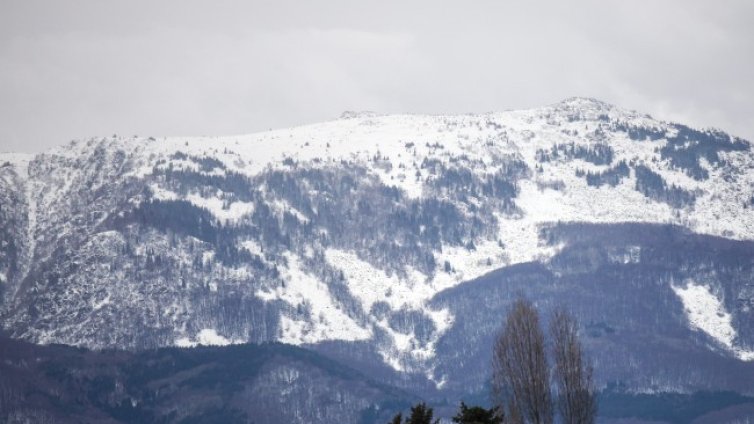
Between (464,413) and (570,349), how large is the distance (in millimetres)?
56577

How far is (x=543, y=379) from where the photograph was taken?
193125 mm

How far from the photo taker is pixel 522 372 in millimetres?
194375

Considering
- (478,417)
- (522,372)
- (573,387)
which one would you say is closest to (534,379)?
(522,372)

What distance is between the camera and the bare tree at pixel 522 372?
7530 inches

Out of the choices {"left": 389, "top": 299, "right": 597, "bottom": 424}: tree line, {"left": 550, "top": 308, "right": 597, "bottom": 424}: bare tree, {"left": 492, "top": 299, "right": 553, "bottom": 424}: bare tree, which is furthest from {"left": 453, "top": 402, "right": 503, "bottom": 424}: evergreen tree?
{"left": 550, "top": 308, "right": 597, "bottom": 424}: bare tree

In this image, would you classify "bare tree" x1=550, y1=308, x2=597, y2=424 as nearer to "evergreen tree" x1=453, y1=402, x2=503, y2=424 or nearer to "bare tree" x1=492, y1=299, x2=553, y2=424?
"bare tree" x1=492, y1=299, x2=553, y2=424

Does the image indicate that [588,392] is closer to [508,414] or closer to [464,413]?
[508,414]

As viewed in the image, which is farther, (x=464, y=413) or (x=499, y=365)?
(x=499, y=365)

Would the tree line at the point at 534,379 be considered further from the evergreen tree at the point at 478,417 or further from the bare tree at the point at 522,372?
the evergreen tree at the point at 478,417

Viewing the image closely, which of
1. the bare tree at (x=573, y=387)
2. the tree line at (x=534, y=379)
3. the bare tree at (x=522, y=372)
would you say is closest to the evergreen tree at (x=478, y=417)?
the bare tree at (x=522, y=372)

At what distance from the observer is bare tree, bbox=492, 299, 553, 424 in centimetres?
19125

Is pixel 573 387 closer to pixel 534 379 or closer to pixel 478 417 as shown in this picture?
pixel 534 379

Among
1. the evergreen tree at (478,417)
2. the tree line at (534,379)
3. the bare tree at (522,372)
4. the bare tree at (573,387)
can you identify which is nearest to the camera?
the evergreen tree at (478,417)

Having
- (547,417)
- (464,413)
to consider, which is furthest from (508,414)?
(464,413)
